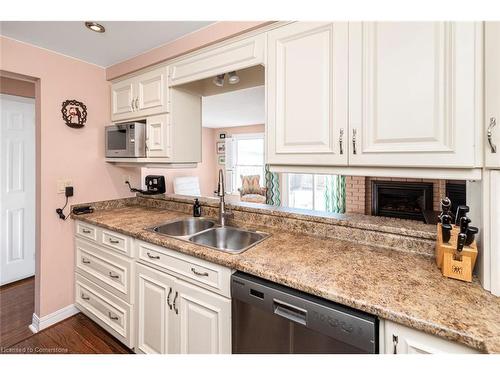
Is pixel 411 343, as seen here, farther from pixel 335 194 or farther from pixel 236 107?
pixel 335 194

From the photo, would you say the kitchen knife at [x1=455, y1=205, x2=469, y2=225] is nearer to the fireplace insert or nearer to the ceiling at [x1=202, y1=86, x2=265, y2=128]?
the ceiling at [x1=202, y1=86, x2=265, y2=128]

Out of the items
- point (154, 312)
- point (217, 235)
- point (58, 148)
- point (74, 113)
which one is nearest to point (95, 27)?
point (74, 113)

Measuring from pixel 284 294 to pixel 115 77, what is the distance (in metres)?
2.38

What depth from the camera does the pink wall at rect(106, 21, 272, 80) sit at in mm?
1516

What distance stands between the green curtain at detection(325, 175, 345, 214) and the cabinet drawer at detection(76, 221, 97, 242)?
162 inches

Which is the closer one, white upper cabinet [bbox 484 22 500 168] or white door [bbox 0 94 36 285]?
white upper cabinet [bbox 484 22 500 168]

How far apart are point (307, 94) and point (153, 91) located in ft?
4.46

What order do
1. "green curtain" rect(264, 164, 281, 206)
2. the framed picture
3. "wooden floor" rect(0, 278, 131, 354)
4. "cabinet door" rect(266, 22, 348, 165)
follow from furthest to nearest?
the framed picture < "green curtain" rect(264, 164, 281, 206) < "wooden floor" rect(0, 278, 131, 354) < "cabinet door" rect(266, 22, 348, 165)

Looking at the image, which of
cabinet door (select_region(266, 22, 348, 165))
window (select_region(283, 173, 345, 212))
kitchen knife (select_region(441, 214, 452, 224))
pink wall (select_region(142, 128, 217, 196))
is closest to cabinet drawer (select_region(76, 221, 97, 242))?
cabinet door (select_region(266, 22, 348, 165))

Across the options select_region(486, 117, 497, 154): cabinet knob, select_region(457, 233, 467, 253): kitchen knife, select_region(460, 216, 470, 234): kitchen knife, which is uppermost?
select_region(486, 117, 497, 154): cabinet knob

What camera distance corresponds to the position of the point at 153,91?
80.2 inches

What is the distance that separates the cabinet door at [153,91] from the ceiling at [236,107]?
1220 mm

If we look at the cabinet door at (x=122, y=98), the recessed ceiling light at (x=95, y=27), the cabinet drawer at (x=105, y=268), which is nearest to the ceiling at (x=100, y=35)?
the recessed ceiling light at (x=95, y=27)

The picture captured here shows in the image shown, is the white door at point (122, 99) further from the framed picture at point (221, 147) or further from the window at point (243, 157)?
the framed picture at point (221, 147)
